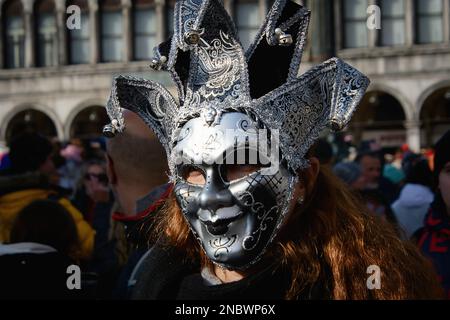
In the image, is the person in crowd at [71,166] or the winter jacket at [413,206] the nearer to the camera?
the winter jacket at [413,206]

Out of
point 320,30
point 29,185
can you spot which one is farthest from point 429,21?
point 29,185

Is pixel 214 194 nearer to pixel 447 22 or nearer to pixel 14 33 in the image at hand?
pixel 447 22

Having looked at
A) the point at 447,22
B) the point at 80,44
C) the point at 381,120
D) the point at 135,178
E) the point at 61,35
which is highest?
the point at 61,35

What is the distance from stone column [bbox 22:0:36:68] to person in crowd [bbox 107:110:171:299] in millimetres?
19120

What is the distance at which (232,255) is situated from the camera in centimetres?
217

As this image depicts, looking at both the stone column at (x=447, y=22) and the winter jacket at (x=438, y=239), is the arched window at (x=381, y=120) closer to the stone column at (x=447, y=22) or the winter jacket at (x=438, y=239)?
the stone column at (x=447, y=22)

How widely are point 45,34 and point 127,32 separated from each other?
244 centimetres

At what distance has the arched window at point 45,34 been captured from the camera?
21688 millimetres

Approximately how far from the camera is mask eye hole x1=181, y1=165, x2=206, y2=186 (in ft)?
7.36

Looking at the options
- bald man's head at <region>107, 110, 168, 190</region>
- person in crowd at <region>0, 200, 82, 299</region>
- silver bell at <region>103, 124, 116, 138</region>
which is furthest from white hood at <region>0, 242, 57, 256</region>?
silver bell at <region>103, 124, 116, 138</region>

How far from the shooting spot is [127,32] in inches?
840

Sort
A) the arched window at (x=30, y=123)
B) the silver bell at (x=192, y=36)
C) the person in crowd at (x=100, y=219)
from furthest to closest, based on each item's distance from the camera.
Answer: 1. the arched window at (x=30, y=123)
2. the person in crowd at (x=100, y=219)
3. the silver bell at (x=192, y=36)

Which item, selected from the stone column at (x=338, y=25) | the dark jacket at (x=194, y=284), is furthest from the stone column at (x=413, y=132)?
the dark jacket at (x=194, y=284)

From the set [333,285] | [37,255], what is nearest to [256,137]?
[333,285]
